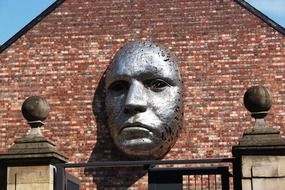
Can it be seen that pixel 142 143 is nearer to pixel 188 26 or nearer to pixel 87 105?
pixel 87 105

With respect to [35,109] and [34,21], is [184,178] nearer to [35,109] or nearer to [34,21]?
[35,109]

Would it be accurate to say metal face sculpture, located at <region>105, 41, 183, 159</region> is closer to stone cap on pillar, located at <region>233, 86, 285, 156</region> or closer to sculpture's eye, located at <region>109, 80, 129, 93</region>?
sculpture's eye, located at <region>109, 80, 129, 93</region>

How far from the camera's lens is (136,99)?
11.2 metres

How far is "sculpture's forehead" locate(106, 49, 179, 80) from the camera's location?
37.4ft

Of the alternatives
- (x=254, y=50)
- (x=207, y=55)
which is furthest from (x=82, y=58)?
(x=254, y=50)

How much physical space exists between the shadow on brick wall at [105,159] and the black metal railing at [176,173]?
606mm

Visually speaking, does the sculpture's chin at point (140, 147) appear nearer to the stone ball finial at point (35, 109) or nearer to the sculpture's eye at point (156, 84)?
the sculpture's eye at point (156, 84)

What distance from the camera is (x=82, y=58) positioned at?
12141 millimetres

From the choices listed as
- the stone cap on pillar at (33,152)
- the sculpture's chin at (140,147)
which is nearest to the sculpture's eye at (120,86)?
the sculpture's chin at (140,147)

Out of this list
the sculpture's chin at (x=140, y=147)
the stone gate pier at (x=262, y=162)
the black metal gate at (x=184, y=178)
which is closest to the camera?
the stone gate pier at (x=262, y=162)

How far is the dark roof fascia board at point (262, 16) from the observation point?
1177 cm

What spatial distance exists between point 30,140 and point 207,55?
4.07 m

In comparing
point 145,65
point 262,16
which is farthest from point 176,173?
point 262,16

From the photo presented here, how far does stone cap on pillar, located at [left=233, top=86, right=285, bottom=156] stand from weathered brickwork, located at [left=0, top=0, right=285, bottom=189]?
100 inches
